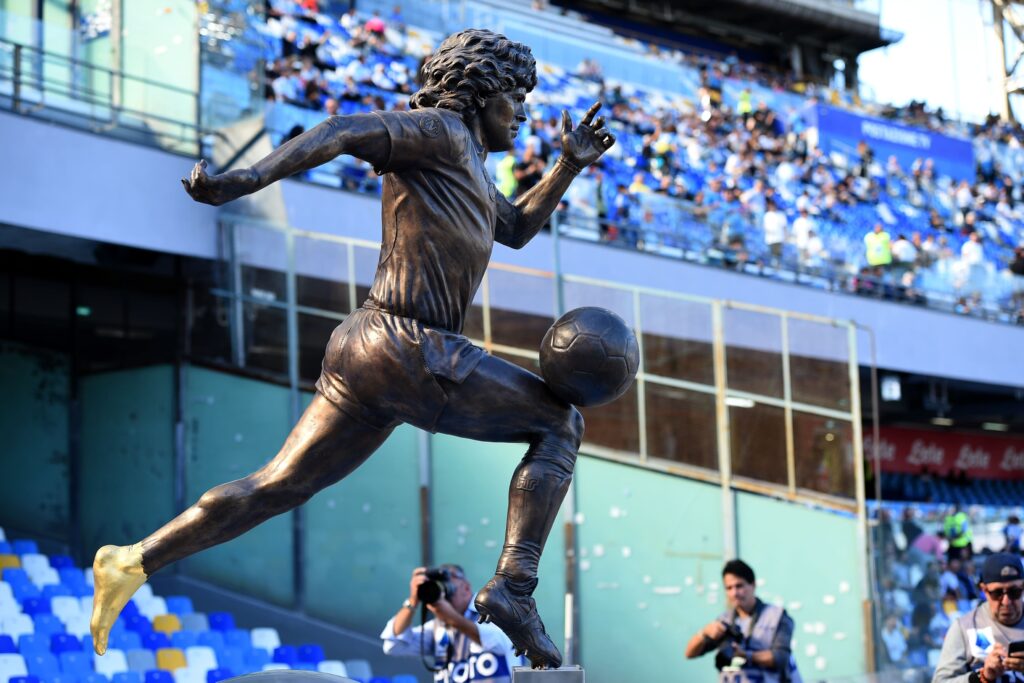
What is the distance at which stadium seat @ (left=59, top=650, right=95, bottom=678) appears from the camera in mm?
7402

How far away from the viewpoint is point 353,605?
10242mm

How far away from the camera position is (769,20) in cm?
3456

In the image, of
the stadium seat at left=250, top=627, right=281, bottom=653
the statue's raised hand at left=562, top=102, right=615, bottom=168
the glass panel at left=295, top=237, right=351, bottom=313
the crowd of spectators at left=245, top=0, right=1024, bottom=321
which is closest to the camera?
the statue's raised hand at left=562, top=102, right=615, bottom=168

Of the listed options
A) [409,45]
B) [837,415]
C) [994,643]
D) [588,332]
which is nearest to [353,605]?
[837,415]

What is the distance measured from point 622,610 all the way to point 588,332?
23.5ft

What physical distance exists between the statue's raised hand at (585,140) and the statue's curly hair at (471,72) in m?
0.27

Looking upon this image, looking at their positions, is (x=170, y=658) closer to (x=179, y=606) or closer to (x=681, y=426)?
(x=179, y=606)

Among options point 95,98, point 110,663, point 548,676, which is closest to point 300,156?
point 548,676

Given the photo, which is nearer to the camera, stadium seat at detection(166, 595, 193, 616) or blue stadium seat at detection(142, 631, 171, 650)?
blue stadium seat at detection(142, 631, 171, 650)

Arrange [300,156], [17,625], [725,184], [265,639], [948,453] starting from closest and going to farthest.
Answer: [300,156] < [17,625] < [265,639] < [725,184] < [948,453]

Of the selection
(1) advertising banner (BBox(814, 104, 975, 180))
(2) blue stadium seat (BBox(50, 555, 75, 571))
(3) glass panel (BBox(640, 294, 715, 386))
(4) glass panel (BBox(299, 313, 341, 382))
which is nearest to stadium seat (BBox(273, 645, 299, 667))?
(2) blue stadium seat (BBox(50, 555, 75, 571))

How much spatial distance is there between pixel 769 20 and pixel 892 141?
35.0ft

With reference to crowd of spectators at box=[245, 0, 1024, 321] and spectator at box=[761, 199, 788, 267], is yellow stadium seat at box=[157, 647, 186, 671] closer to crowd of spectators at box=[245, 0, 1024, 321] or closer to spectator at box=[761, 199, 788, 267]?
crowd of spectators at box=[245, 0, 1024, 321]

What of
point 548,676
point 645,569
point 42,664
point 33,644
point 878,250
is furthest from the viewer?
point 878,250
